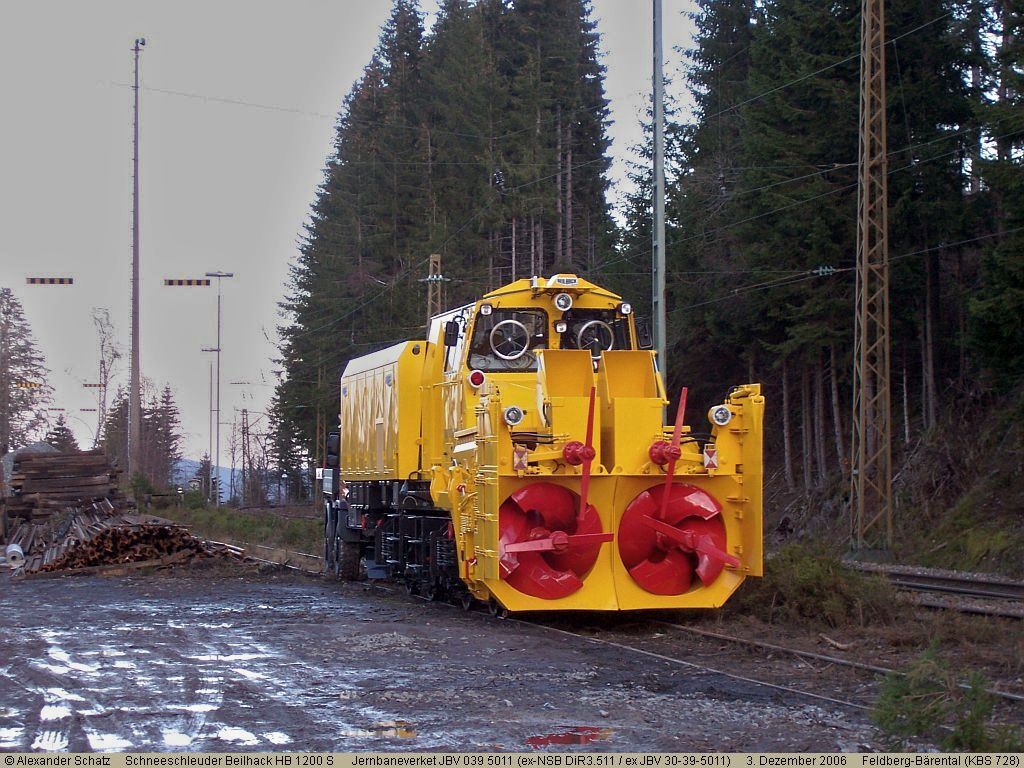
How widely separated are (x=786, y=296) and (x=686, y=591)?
64.4 feet

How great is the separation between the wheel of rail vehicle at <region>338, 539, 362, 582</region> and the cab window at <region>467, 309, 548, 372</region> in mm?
7023

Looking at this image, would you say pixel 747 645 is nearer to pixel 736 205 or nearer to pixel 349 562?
pixel 349 562

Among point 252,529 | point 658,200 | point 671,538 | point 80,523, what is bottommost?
point 252,529

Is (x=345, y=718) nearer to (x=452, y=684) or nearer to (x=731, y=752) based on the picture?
(x=452, y=684)

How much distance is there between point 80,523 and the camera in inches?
925

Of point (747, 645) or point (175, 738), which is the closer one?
point (175, 738)

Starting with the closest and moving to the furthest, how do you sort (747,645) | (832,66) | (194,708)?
1. (194,708)
2. (747,645)
3. (832,66)

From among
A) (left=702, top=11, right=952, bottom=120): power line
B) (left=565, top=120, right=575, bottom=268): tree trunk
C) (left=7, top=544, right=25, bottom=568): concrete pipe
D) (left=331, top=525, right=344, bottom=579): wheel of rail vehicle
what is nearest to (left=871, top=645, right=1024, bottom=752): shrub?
(left=331, top=525, right=344, bottom=579): wheel of rail vehicle

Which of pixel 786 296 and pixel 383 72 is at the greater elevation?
pixel 383 72

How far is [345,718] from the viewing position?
780 cm

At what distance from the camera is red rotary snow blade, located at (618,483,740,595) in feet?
40.1

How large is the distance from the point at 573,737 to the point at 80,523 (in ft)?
60.3

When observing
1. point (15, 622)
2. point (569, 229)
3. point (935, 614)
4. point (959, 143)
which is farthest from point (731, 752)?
point (569, 229)

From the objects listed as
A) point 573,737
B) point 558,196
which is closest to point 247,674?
point 573,737
